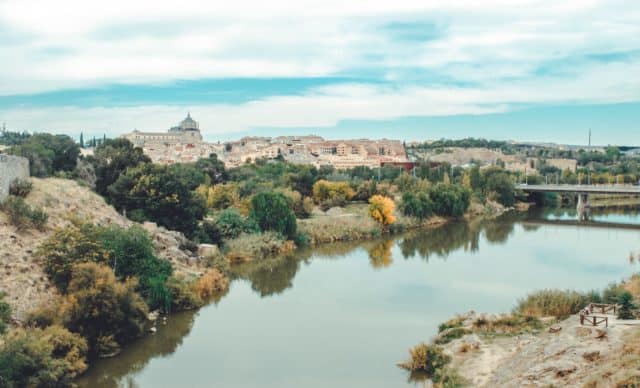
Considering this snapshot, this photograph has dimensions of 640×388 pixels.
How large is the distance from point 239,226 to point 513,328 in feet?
48.0

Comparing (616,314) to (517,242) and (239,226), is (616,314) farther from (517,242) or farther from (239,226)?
(517,242)

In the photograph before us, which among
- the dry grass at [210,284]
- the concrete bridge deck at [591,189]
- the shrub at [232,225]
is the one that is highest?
the concrete bridge deck at [591,189]

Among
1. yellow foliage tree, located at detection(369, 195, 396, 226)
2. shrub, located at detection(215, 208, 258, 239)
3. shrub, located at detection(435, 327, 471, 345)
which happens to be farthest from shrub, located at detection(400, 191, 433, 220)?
shrub, located at detection(435, 327, 471, 345)

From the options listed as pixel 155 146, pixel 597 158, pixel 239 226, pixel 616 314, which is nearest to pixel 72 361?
A: pixel 616 314

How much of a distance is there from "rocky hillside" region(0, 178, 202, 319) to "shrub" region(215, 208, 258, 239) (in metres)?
3.42

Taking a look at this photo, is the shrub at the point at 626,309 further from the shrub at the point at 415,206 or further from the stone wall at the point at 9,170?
the shrub at the point at 415,206

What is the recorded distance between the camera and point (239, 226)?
A: 25906mm

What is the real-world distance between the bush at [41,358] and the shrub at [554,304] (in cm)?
1050

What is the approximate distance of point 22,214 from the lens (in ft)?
53.0

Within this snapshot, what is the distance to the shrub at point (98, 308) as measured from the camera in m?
12.8

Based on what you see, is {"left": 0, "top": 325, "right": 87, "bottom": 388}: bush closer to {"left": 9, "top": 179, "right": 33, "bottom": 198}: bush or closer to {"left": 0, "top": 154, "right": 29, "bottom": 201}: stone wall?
{"left": 0, "top": 154, "right": 29, "bottom": 201}: stone wall

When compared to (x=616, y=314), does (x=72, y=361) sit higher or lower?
lower

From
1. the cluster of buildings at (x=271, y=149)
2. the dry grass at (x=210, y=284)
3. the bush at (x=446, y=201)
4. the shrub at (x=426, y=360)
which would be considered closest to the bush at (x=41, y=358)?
the dry grass at (x=210, y=284)

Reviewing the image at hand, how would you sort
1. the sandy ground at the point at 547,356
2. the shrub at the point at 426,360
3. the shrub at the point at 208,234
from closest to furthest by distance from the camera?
the sandy ground at the point at 547,356
the shrub at the point at 426,360
the shrub at the point at 208,234
